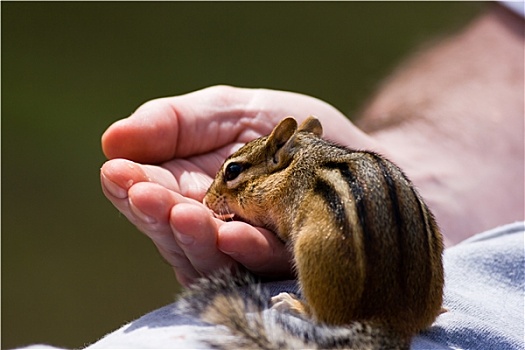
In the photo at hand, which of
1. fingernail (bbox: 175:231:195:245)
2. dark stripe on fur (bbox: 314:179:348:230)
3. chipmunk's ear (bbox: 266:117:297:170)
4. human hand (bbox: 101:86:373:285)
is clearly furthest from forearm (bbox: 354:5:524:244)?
fingernail (bbox: 175:231:195:245)

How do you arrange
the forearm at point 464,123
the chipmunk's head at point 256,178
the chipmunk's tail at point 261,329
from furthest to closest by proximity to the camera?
the forearm at point 464,123 < the chipmunk's head at point 256,178 < the chipmunk's tail at point 261,329

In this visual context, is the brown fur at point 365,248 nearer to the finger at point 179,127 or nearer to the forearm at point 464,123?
the finger at point 179,127

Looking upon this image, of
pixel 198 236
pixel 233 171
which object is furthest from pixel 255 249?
pixel 233 171

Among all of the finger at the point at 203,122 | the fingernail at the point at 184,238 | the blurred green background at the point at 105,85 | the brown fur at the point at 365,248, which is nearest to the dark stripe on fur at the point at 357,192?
the brown fur at the point at 365,248

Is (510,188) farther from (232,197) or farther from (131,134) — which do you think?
(131,134)

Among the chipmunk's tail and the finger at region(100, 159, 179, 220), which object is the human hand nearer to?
the finger at region(100, 159, 179, 220)

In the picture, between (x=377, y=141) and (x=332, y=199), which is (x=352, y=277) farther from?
(x=377, y=141)
